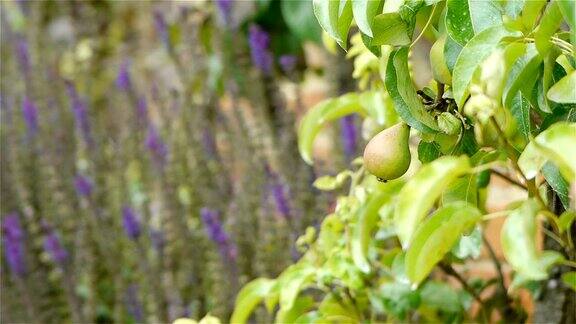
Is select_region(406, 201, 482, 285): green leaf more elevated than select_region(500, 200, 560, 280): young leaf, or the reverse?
select_region(500, 200, 560, 280): young leaf

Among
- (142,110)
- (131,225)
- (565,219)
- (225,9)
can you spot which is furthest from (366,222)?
(142,110)

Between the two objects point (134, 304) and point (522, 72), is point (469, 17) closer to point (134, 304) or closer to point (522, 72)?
point (522, 72)

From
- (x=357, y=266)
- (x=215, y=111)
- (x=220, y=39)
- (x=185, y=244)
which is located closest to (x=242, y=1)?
(x=220, y=39)

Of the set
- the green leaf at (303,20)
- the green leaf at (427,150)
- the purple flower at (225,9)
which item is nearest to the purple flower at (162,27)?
the purple flower at (225,9)

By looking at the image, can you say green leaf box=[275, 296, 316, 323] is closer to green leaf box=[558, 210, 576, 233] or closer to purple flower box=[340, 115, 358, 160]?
green leaf box=[558, 210, 576, 233]

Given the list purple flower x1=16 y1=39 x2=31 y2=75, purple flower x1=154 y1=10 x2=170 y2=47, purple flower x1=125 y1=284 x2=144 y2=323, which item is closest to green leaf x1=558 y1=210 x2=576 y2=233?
purple flower x1=125 y1=284 x2=144 y2=323

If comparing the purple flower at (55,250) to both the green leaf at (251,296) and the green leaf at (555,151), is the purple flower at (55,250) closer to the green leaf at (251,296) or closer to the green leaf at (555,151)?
the green leaf at (251,296)

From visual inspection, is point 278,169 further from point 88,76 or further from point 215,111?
point 88,76
